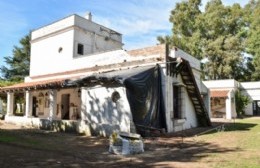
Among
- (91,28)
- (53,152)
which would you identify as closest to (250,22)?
(91,28)

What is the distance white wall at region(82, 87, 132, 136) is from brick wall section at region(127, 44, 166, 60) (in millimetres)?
3261

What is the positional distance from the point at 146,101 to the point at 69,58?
1009 cm

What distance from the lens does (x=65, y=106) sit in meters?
25.6

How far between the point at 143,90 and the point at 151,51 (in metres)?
2.92

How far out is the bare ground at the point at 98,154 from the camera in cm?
945

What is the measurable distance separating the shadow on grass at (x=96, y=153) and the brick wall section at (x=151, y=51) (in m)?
5.40

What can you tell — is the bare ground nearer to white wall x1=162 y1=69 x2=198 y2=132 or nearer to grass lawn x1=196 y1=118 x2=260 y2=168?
grass lawn x1=196 y1=118 x2=260 y2=168

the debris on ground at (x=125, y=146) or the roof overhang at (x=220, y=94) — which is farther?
the roof overhang at (x=220, y=94)

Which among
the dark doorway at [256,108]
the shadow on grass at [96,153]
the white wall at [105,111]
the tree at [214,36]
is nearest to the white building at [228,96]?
the dark doorway at [256,108]

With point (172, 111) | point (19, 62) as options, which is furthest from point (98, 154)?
point (19, 62)

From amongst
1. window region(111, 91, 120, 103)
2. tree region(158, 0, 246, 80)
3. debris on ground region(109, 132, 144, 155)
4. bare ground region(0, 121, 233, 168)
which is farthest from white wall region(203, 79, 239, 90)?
debris on ground region(109, 132, 144, 155)

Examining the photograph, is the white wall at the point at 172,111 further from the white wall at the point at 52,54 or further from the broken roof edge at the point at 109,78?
the white wall at the point at 52,54

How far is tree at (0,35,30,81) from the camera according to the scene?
5934 cm

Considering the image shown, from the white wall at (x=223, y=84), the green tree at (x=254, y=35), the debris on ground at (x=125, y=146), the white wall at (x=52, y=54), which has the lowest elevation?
the debris on ground at (x=125, y=146)
